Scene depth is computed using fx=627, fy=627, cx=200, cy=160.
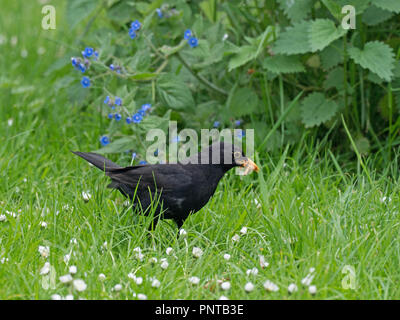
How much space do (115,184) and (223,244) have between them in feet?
2.35

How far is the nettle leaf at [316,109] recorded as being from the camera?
13.8 feet

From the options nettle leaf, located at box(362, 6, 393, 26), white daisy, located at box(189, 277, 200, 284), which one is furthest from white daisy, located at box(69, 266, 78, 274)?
nettle leaf, located at box(362, 6, 393, 26)

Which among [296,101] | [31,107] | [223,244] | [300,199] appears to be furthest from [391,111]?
[31,107]

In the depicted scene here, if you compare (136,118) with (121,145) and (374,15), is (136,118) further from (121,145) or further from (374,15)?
(374,15)

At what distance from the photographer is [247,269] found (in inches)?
117

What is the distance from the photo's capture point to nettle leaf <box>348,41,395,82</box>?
3.86 metres

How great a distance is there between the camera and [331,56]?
13.9 ft

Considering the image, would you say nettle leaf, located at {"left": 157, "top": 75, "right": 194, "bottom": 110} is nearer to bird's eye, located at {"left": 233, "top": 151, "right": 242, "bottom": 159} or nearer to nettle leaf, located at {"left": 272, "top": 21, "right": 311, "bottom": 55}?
nettle leaf, located at {"left": 272, "top": 21, "right": 311, "bottom": 55}

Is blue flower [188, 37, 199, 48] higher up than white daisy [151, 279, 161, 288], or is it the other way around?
blue flower [188, 37, 199, 48]

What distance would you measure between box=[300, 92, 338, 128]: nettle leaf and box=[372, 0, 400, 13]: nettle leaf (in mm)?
727

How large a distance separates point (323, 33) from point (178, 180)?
1.38 meters

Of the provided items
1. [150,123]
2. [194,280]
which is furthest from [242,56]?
[194,280]

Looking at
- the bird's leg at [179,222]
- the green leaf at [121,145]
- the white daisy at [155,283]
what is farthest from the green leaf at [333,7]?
the white daisy at [155,283]
